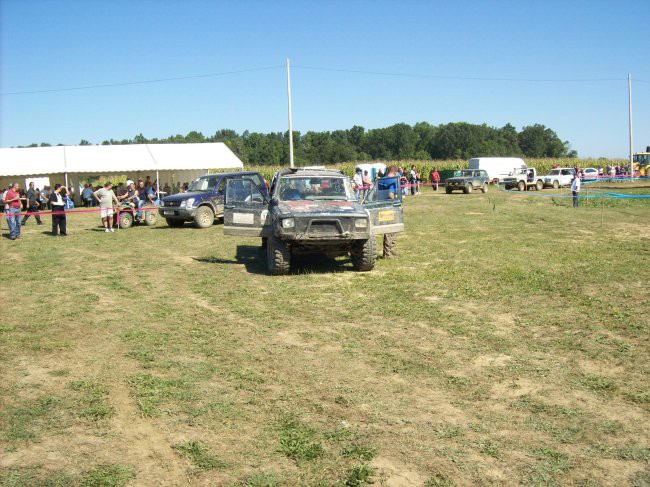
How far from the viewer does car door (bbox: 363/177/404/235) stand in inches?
458

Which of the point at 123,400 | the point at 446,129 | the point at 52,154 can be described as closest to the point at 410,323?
the point at 123,400

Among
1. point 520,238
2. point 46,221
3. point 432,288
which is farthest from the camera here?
point 46,221

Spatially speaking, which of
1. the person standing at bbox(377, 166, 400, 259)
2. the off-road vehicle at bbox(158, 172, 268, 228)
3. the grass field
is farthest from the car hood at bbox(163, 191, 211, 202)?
the person standing at bbox(377, 166, 400, 259)

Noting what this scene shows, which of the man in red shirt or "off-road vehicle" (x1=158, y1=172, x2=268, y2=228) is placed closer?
the man in red shirt

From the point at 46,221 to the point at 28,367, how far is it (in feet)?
70.5

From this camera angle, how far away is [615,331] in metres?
7.02

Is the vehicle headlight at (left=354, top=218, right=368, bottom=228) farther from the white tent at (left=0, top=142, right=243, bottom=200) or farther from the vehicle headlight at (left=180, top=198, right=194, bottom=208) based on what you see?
the white tent at (left=0, top=142, right=243, bottom=200)

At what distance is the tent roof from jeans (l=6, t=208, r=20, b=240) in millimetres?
17374

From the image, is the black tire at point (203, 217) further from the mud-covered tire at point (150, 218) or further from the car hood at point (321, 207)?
the car hood at point (321, 207)

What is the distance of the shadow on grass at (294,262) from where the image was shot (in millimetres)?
11570

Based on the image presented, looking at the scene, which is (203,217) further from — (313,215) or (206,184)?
(313,215)

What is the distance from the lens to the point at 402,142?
11975cm

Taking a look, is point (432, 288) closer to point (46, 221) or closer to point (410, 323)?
point (410, 323)

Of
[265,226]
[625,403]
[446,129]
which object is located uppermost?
[446,129]
